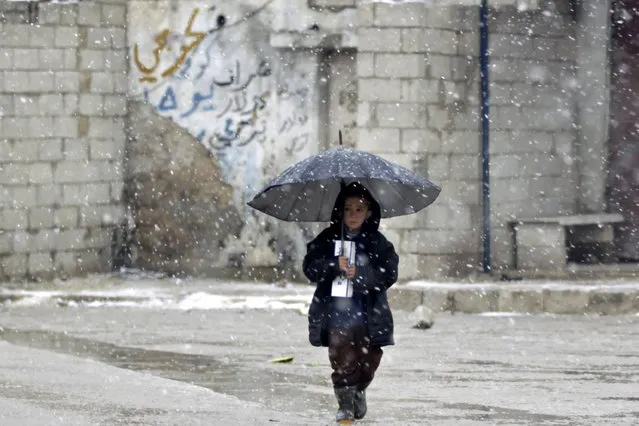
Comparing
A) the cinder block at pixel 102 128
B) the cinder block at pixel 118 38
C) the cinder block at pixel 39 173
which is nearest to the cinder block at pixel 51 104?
the cinder block at pixel 102 128

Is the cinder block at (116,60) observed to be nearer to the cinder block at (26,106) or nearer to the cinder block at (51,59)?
the cinder block at (51,59)

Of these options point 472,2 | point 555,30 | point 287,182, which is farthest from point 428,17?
point 287,182

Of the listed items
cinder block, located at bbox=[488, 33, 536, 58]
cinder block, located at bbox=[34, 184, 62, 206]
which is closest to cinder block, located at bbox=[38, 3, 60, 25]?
cinder block, located at bbox=[34, 184, 62, 206]

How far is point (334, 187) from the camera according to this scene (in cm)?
909

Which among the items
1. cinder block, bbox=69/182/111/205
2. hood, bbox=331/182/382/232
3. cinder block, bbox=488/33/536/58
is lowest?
cinder block, bbox=69/182/111/205

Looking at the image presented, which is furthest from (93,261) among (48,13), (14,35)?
(48,13)

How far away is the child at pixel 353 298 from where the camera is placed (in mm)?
8852

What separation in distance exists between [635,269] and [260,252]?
362cm

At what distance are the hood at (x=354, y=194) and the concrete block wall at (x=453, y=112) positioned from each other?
7611 millimetres

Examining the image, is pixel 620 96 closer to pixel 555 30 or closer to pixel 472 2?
pixel 555 30

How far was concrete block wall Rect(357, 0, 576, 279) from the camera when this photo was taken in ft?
54.4

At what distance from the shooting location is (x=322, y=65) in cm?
1755

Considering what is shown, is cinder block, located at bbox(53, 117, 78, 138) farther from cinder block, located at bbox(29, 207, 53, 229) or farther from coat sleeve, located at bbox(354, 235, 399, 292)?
coat sleeve, located at bbox(354, 235, 399, 292)

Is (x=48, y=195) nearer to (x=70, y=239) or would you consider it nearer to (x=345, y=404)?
(x=70, y=239)
